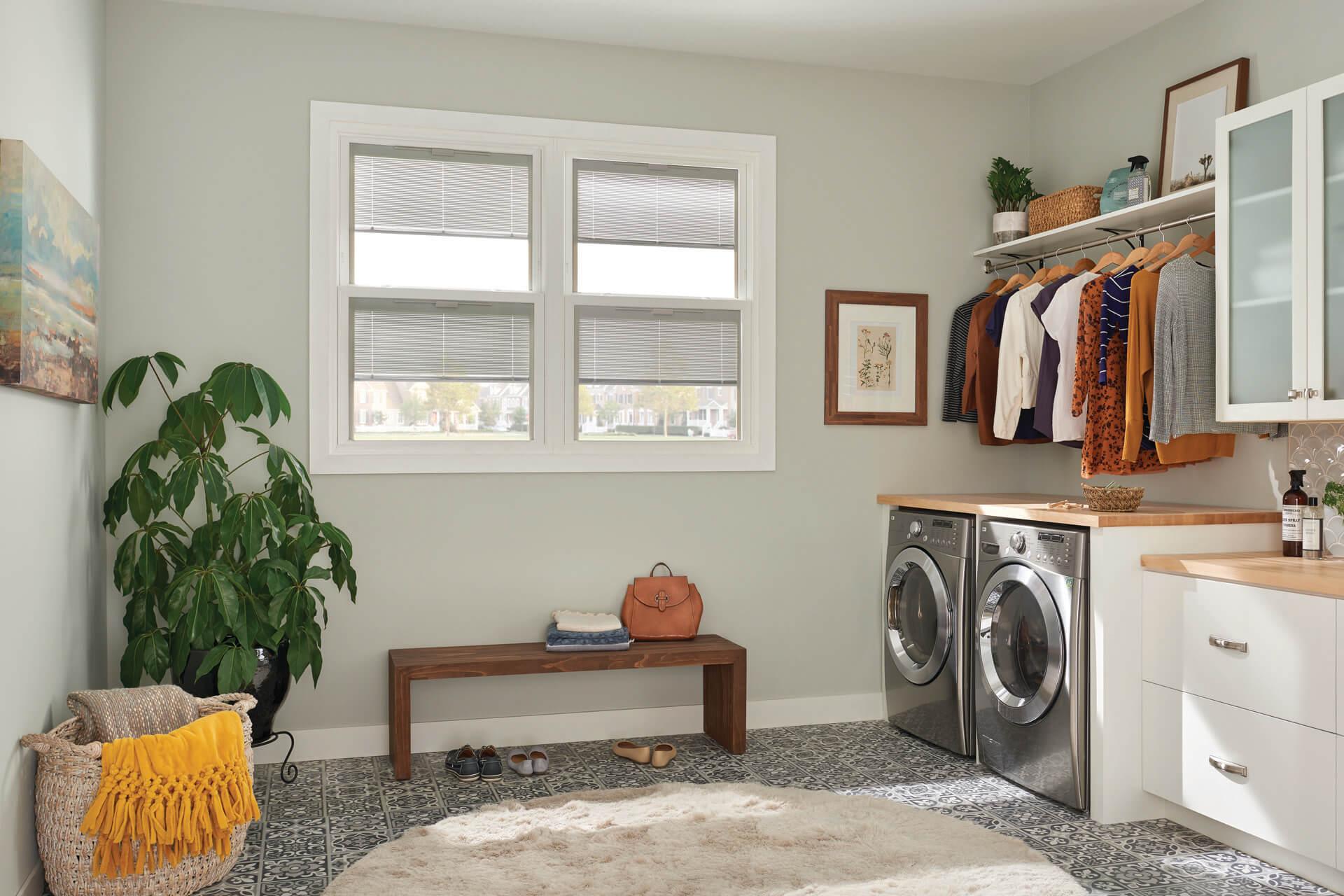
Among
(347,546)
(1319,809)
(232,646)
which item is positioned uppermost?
(347,546)

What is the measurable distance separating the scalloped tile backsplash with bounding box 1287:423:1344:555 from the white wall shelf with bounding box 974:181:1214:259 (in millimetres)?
803

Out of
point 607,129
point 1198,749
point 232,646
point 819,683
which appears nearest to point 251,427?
point 232,646

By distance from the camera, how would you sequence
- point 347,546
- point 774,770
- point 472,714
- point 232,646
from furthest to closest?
point 472,714, point 774,770, point 347,546, point 232,646

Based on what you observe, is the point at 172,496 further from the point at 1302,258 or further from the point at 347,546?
the point at 1302,258

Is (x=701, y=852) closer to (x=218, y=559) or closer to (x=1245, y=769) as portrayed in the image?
(x=1245, y=769)

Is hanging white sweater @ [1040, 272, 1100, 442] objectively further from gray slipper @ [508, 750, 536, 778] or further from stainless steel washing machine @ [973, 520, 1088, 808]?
gray slipper @ [508, 750, 536, 778]

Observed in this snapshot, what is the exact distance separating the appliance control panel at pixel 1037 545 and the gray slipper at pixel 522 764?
1.71m

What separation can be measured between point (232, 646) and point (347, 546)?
1.53 ft

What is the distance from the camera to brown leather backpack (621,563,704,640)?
12.9ft

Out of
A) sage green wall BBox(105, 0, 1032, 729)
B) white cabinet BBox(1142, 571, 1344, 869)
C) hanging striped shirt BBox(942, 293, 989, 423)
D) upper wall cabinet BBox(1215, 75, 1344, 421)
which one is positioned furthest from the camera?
hanging striped shirt BBox(942, 293, 989, 423)

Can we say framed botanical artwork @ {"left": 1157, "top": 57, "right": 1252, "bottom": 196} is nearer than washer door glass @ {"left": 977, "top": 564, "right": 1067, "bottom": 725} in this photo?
No

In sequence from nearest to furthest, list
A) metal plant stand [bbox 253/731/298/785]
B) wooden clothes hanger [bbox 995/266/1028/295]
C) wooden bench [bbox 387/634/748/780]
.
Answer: metal plant stand [bbox 253/731/298/785] → wooden bench [bbox 387/634/748/780] → wooden clothes hanger [bbox 995/266/1028/295]

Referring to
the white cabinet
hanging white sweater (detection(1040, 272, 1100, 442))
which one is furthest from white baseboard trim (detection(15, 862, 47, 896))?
hanging white sweater (detection(1040, 272, 1100, 442))

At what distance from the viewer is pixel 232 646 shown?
311cm
